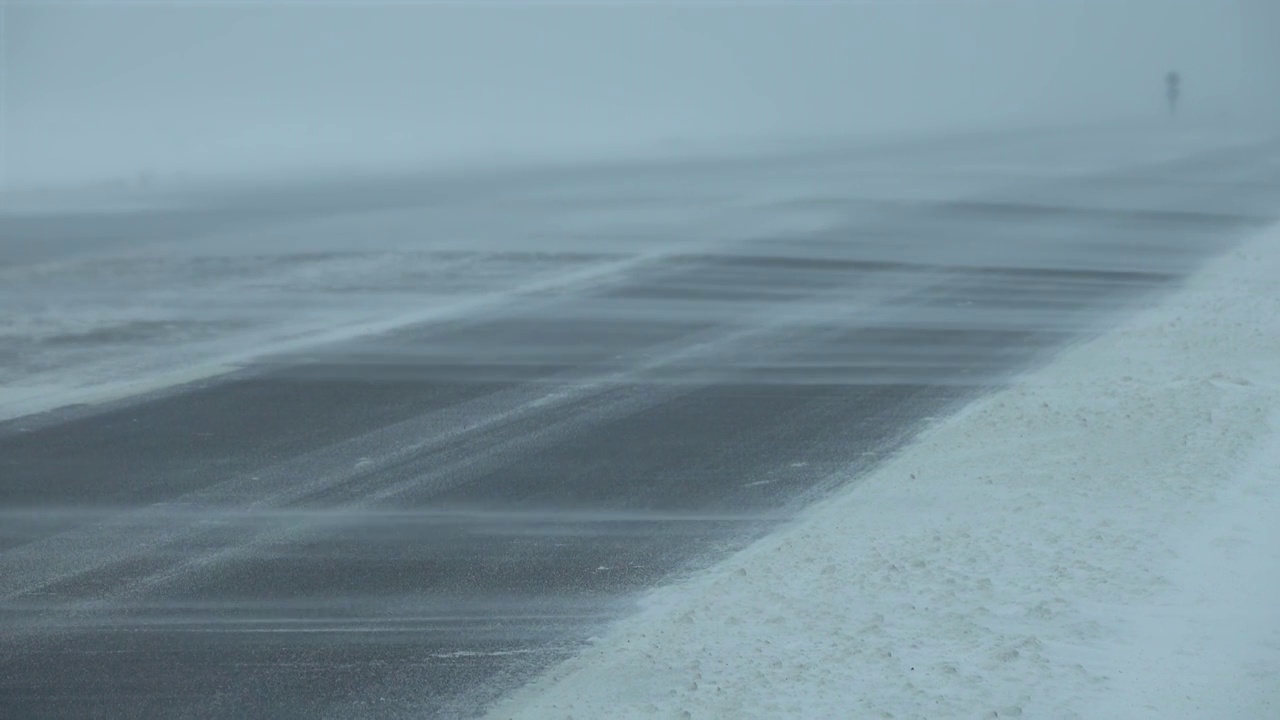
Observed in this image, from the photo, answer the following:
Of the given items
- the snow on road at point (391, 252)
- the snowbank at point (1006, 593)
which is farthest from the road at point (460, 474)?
the snow on road at point (391, 252)

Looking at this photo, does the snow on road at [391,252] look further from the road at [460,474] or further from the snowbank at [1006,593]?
the snowbank at [1006,593]

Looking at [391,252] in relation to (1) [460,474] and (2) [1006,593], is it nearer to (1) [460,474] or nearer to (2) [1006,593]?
(1) [460,474]

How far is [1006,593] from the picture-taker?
5410 mm

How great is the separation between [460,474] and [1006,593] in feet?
9.80

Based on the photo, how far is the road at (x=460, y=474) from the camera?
5.24 m

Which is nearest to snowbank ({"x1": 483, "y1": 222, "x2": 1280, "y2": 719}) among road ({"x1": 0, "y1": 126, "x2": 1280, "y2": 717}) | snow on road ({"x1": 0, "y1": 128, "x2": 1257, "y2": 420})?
road ({"x1": 0, "y1": 126, "x2": 1280, "y2": 717})

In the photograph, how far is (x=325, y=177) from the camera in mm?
25156

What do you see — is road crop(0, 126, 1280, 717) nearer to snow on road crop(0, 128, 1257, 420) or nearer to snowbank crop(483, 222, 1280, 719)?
snowbank crop(483, 222, 1280, 719)

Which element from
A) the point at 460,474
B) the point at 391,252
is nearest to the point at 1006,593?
the point at 460,474

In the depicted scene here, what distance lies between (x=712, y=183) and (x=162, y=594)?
675 inches

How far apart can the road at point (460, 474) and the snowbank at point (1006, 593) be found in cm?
31

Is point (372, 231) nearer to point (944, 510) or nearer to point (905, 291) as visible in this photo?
point (905, 291)

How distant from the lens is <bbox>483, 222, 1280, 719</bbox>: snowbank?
183 inches

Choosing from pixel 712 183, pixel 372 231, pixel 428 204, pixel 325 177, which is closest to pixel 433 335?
pixel 372 231
